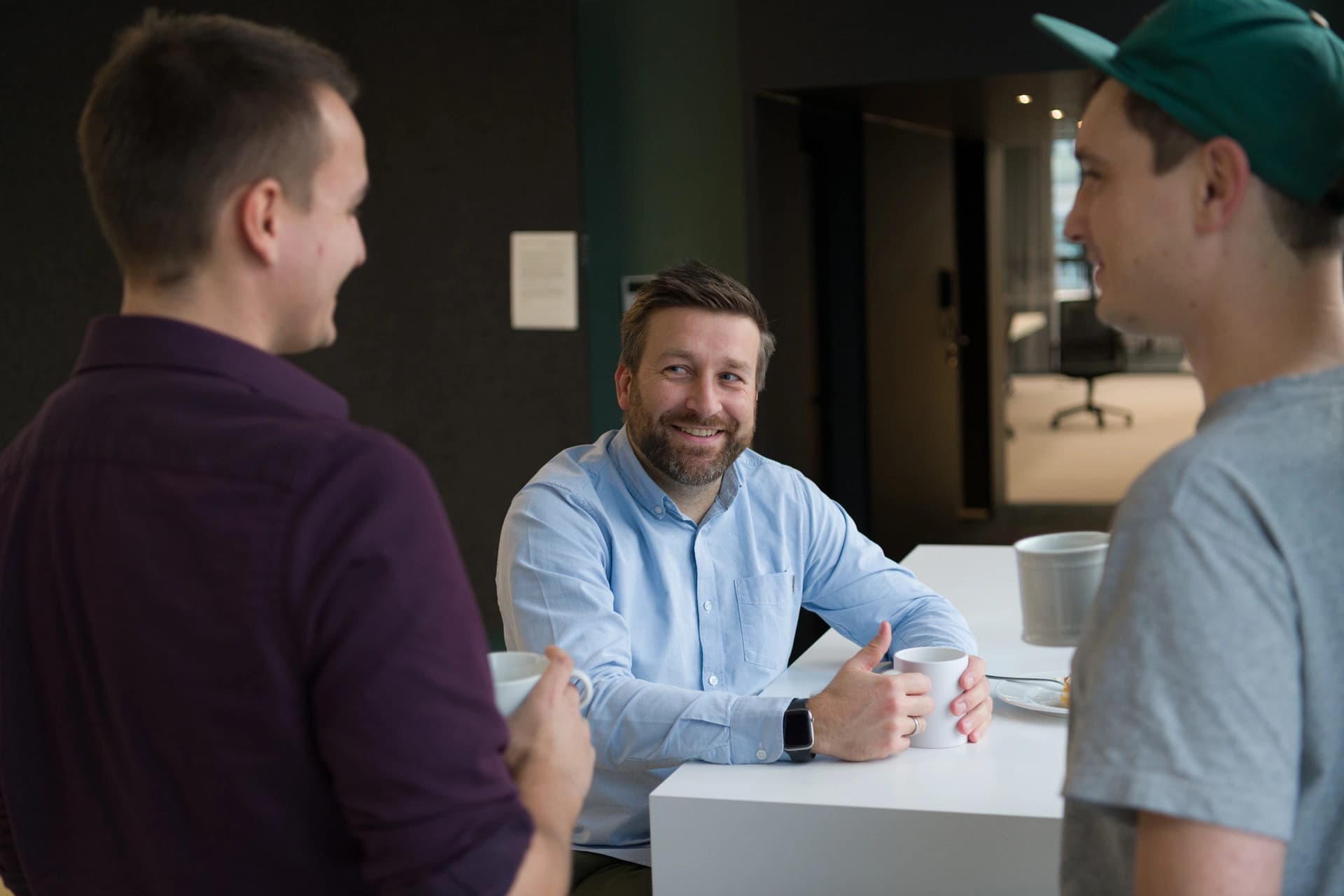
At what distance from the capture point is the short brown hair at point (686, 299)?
92.0 inches

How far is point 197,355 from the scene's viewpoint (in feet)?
3.22

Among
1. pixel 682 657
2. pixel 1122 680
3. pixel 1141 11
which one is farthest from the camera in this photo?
pixel 1141 11

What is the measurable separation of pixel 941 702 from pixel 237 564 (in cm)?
114

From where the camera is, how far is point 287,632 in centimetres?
92

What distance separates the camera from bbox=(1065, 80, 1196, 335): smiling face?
967mm

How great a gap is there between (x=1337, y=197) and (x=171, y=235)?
837mm

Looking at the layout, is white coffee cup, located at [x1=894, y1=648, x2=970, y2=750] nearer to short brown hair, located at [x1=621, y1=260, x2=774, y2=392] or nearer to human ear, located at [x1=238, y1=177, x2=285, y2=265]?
short brown hair, located at [x1=621, y1=260, x2=774, y2=392]

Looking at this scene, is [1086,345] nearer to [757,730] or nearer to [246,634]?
[757,730]

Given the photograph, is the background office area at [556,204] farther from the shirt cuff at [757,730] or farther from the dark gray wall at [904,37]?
the shirt cuff at [757,730]

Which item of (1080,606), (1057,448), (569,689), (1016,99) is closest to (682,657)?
(1080,606)

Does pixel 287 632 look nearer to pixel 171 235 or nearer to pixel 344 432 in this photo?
pixel 344 432

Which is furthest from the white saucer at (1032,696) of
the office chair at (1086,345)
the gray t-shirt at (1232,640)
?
the office chair at (1086,345)

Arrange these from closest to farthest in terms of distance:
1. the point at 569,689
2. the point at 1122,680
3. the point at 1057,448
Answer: the point at 1122,680 < the point at 569,689 < the point at 1057,448

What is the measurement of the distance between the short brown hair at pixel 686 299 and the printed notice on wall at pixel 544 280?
2.31 metres
